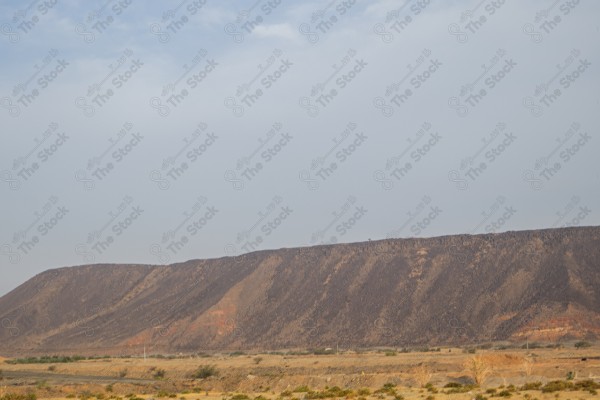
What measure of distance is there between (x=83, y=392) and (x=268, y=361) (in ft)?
86.5

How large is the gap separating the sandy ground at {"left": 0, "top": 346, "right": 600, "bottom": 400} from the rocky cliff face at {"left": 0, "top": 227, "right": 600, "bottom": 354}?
1898 cm

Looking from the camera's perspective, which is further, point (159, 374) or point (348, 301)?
point (348, 301)

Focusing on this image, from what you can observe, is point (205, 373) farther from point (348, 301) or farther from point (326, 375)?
point (348, 301)

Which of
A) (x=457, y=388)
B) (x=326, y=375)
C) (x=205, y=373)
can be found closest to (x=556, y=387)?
(x=457, y=388)

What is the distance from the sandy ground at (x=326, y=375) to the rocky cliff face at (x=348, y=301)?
62.3 feet

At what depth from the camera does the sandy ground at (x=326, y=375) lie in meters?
42.2

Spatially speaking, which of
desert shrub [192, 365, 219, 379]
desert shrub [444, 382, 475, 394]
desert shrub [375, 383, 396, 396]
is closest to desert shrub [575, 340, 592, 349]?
desert shrub [192, 365, 219, 379]

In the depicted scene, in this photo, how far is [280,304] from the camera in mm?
107625

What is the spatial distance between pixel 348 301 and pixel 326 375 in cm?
5089

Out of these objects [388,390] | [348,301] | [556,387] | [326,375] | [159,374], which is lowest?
[556,387]

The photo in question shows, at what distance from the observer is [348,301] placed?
103 metres

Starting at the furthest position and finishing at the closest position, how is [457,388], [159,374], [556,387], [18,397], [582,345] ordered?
[582,345]
[159,374]
[18,397]
[457,388]
[556,387]

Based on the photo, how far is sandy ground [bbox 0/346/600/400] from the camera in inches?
1662

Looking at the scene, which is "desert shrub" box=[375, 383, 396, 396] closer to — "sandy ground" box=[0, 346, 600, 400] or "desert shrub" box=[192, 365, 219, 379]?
"sandy ground" box=[0, 346, 600, 400]
